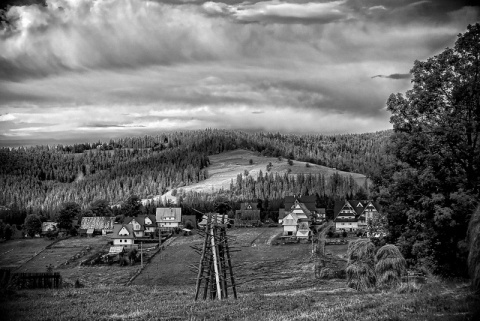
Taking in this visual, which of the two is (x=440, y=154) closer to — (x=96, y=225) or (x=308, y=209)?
(x=308, y=209)

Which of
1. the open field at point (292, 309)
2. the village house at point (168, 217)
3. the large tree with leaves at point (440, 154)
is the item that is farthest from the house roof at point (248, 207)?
the open field at point (292, 309)

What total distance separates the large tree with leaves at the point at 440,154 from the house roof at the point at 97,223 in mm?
105515

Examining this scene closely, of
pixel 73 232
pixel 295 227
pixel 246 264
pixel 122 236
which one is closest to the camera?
pixel 246 264

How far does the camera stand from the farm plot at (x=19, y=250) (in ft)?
264

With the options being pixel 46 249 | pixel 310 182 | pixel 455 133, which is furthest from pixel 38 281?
pixel 310 182

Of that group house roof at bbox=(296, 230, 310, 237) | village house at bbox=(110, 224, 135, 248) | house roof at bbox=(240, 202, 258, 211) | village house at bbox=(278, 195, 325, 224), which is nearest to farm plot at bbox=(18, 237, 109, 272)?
village house at bbox=(110, 224, 135, 248)

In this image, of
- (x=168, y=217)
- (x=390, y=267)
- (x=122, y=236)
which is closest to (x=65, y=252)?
(x=122, y=236)

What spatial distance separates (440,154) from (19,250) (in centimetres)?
8926

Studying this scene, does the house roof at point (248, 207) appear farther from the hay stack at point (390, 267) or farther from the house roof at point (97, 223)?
the hay stack at point (390, 267)

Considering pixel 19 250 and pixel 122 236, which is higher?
pixel 122 236

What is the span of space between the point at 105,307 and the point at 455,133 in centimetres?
1839

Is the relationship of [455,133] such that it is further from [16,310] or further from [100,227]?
[100,227]

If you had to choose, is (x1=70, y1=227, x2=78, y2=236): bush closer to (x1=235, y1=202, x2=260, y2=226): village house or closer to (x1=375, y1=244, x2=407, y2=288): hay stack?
(x1=235, y1=202, x2=260, y2=226): village house

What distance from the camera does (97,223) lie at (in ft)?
404
